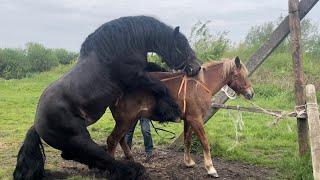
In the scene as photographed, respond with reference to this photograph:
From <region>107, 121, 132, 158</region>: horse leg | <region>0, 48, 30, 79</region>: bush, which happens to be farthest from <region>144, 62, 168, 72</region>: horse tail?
<region>0, 48, 30, 79</region>: bush

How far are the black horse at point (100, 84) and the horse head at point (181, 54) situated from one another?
1 cm

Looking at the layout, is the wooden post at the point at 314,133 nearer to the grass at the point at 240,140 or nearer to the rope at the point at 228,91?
the grass at the point at 240,140

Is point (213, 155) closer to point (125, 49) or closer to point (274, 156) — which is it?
point (274, 156)

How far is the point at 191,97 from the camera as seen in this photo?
539 cm

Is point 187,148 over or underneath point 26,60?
underneath

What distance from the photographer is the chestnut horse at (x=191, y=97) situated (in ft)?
16.7

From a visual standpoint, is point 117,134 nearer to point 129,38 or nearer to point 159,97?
point 159,97

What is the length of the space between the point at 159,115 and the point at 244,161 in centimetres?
236

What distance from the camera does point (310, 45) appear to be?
68.2ft

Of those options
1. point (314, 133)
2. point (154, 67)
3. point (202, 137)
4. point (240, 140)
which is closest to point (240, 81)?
point (202, 137)

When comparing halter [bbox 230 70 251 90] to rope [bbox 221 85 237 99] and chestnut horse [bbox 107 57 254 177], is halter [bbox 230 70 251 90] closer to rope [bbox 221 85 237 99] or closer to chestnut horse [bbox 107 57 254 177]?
chestnut horse [bbox 107 57 254 177]

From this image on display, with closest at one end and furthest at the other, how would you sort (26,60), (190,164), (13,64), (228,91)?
(190,164) → (228,91) → (13,64) → (26,60)

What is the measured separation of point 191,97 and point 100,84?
1572 millimetres

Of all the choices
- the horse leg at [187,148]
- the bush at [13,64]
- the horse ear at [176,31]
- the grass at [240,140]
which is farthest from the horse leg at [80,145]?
the bush at [13,64]
